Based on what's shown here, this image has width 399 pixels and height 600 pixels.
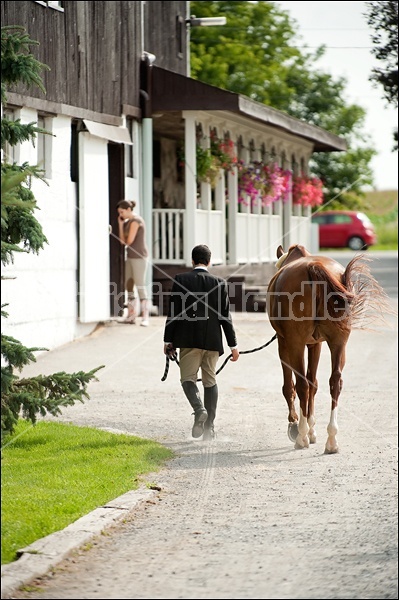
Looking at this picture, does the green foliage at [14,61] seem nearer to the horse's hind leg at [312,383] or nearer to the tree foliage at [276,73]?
the horse's hind leg at [312,383]

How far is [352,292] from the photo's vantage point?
35.0 feet

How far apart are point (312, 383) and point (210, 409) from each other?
3.09 feet

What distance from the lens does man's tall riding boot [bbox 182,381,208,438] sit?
36.5ft

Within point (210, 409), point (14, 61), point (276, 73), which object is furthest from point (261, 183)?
point (276, 73)

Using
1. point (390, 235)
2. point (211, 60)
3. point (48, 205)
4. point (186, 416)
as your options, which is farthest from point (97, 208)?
point (390, 235)

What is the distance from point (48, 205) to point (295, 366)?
23.9ft

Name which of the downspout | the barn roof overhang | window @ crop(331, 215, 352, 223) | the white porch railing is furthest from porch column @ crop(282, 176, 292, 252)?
window @ crop(331, 215, 352, 223)

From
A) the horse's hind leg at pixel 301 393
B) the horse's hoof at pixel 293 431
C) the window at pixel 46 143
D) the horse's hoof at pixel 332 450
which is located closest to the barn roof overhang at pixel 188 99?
the window at pixel 46 143

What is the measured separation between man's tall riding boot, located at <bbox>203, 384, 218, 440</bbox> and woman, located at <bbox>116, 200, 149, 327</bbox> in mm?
7714

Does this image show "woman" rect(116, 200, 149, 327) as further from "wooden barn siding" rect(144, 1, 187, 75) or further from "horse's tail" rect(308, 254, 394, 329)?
"horse's tail" rect(308, 254, 394, 329)

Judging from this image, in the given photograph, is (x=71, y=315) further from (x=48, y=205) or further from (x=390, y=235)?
(x=390, y=235)

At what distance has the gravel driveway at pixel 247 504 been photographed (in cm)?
633

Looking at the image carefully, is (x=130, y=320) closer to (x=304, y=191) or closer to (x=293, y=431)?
(x=293, y=431)

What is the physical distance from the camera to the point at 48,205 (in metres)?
17.4
